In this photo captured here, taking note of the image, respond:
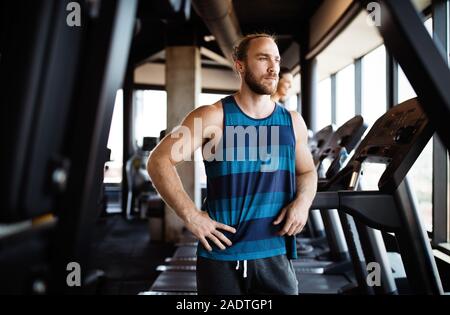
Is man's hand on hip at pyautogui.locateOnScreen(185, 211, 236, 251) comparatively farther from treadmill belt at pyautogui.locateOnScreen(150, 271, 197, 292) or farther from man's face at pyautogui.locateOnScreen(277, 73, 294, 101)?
man's face at pyautogui.locateOnScreen(277, 73, 294, 101)

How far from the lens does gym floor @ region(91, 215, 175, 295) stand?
3.92 metres

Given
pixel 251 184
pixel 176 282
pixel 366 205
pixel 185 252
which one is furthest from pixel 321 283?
pixel 251 184

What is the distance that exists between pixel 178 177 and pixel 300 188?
1.46 ft

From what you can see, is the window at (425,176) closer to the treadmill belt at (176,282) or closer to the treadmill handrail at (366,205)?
the treadmill handrail at (366,205)

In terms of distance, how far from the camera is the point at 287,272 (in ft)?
4.50

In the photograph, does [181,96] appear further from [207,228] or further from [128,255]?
[207,228]

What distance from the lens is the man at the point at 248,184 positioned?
1323mm

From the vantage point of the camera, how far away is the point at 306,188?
4.66 feet

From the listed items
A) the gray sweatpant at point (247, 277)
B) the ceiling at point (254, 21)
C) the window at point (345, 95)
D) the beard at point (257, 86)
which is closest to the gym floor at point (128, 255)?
the gray sweatpant at point (247, 277)

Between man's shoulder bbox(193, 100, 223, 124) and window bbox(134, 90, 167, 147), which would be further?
window bbox(134, 90, 167, 147)

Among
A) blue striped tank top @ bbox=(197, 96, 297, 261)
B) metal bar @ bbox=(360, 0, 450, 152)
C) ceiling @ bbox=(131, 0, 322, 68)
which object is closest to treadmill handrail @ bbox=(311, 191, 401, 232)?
blue striped tank top @ bbox=(197, 96, 297, 261)

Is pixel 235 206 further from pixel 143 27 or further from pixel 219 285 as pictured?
pixel 143 27
